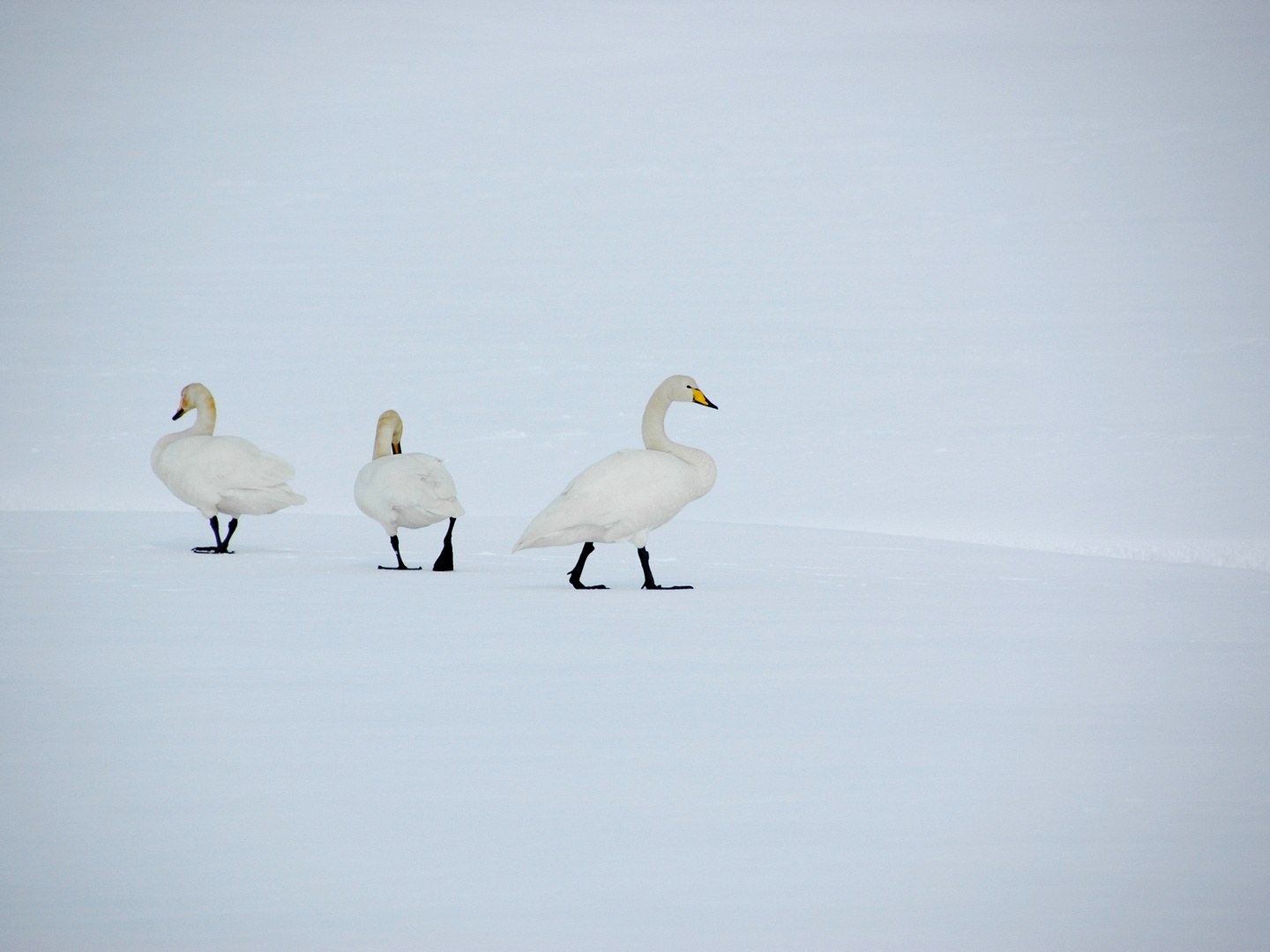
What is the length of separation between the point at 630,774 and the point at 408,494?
4931 mm

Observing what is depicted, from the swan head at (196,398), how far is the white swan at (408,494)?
2.34 meters

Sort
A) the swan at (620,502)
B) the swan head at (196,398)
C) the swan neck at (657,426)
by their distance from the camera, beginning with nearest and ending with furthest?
the swan at (620,502) → the swan neck at (657,426) → the swan head at (196,398)

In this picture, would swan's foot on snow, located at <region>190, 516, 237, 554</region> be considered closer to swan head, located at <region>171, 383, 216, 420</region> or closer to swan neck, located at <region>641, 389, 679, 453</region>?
swan head, located at <region>171, 383, 216, 420</region>

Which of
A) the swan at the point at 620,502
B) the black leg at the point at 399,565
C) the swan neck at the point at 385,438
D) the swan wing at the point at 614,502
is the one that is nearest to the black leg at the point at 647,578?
the swan at the point at 620,502

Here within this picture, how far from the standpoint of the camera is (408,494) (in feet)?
29.3

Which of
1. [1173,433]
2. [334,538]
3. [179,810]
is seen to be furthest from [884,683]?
[1173,433]

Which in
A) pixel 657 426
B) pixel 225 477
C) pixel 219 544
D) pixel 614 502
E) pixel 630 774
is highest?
pixel 657 426

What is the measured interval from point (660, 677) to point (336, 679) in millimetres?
1219

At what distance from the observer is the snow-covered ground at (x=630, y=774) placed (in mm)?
3293

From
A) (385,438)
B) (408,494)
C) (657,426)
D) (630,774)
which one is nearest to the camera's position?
(630,774)

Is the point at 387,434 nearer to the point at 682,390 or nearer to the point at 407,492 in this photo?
the point at 407,492

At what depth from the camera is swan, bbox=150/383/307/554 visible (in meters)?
9.80

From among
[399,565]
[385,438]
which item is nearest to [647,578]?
[399,565]

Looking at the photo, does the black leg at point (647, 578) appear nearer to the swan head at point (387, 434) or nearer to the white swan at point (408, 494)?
the white swan at point (408, 494)
